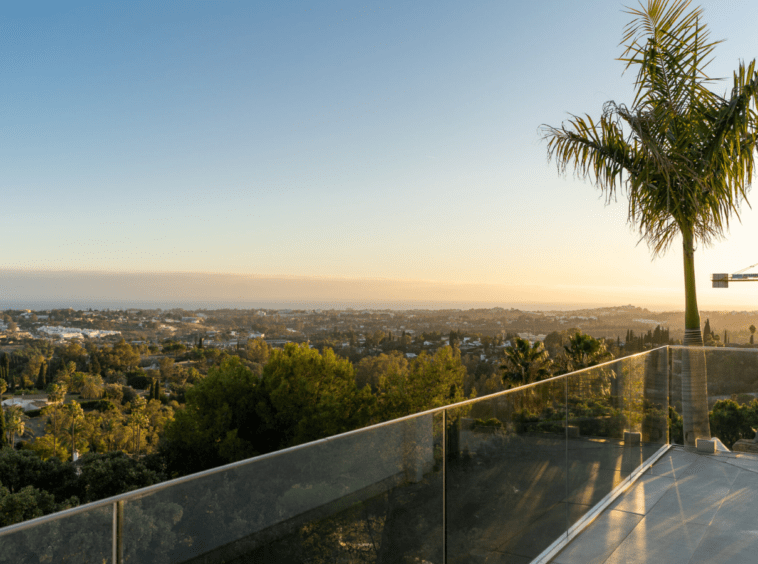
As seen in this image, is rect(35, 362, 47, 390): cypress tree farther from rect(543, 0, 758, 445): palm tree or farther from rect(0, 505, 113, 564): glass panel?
rect(0, 505, 113, 564): glass panel

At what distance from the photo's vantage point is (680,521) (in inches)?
129

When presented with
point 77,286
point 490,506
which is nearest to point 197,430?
point 490,506

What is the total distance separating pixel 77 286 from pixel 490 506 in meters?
77.3

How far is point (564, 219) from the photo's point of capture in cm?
2936

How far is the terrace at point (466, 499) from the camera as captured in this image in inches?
45.8

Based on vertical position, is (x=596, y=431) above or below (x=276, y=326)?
above

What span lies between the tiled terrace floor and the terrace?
0.04ft

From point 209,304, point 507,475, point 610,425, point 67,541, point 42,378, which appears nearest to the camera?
point 67,541

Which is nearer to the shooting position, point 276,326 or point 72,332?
point 276,326

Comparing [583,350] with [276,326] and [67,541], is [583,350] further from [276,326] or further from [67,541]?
[276,326]

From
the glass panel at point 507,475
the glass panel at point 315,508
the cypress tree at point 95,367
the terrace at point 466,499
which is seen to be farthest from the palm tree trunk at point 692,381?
the cypress tree at point 95,367

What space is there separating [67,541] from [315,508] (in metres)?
0.71

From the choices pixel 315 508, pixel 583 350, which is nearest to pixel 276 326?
pixel 583 350

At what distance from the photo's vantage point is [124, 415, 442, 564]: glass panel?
1.18 meters
